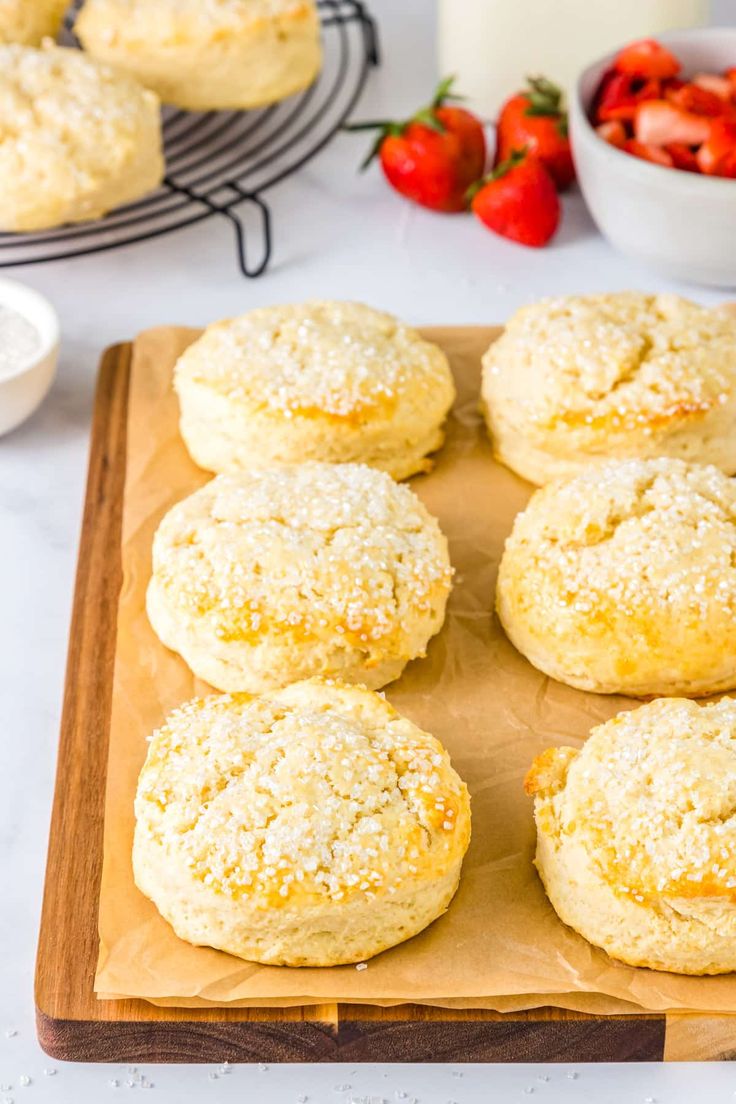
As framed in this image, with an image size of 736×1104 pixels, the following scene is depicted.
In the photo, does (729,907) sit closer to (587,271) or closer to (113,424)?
(113,424)

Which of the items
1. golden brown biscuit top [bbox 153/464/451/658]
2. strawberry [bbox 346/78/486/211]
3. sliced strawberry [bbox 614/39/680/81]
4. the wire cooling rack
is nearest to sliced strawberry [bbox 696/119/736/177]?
A: sliced strawberry [bbox 614/39/680/81]

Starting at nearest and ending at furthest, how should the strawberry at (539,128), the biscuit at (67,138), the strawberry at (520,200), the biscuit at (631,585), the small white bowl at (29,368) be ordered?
the biscuit at (631,585) < the small white bowl at (29,368) < the biscuit at (67,138) < the strawberry at (520,200) < the strawberry at (539,128)

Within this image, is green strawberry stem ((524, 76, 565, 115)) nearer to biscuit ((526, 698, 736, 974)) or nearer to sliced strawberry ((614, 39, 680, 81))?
sliced strawberry ((614, 39, 680, 81))

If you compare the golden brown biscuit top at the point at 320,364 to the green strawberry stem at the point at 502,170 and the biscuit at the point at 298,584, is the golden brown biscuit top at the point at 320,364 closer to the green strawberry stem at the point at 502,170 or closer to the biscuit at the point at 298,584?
the biscuit at the point at 298,584

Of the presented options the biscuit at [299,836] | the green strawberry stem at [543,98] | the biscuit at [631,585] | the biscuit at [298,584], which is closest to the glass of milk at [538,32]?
the green strawberry stem at [543,98]

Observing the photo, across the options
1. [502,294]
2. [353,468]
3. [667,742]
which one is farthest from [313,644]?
[502,294]

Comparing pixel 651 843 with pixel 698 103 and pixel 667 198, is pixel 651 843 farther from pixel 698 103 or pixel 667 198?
pixel 698 103
